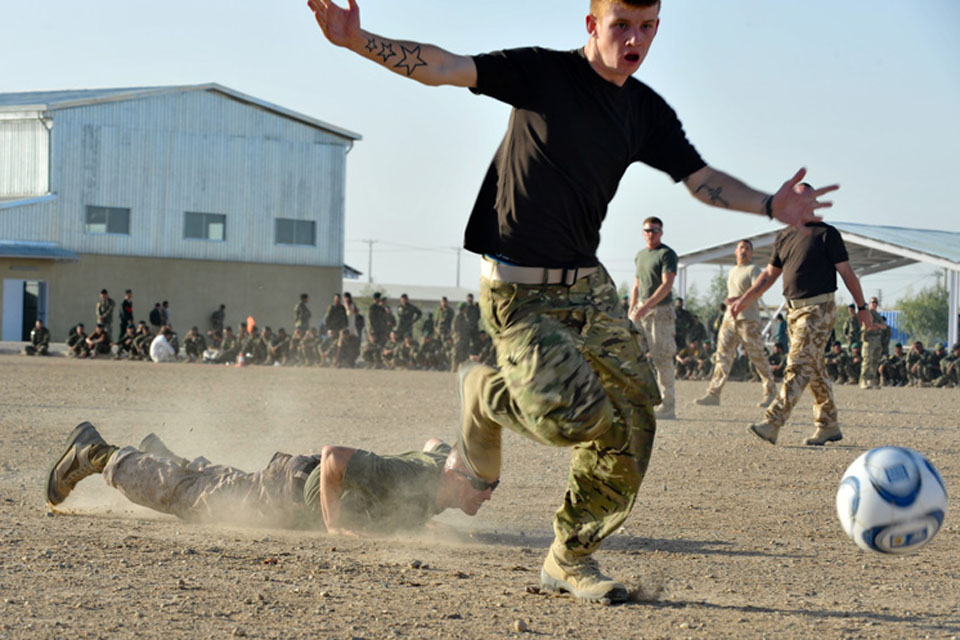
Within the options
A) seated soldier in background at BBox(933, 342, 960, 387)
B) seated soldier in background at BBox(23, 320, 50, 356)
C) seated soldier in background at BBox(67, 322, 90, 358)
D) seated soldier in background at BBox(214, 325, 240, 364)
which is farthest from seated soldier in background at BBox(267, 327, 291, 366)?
seated soldier in background at BBox(933, 342, 960, 387)

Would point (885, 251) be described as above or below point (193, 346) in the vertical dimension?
above

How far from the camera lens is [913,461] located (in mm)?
4695

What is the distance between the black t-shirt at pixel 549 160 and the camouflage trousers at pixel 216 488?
6.10 ft

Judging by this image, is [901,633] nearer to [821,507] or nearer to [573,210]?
[573,210]

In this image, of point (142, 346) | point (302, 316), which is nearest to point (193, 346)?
point (142, 346)

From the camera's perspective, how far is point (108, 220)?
46.9 m

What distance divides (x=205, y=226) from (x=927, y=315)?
40.0 meters

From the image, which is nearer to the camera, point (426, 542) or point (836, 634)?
point (836, 634)

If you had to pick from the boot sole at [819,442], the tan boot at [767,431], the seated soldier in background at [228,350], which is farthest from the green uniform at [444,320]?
the tan boot at [767,431]

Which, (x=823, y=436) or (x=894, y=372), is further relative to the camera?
(x=894, y=372)

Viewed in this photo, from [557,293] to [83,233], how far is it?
44.9m

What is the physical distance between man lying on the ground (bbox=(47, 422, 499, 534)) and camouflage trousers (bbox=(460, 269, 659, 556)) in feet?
2.85

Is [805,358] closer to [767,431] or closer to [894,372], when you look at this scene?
[767,431]

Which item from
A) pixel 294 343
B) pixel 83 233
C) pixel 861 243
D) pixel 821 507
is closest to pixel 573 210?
pixel 821 507
